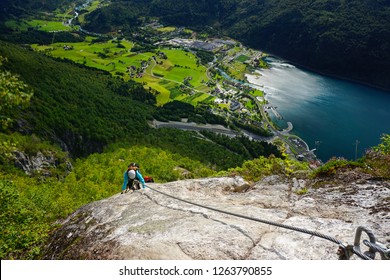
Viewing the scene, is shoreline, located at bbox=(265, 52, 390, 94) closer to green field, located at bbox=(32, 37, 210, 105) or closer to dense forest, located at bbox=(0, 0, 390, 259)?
dense forest, located at bbox=(0, 0, 390, 259)

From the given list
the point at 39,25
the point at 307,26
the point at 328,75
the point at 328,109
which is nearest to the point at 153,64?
the point at 328,109

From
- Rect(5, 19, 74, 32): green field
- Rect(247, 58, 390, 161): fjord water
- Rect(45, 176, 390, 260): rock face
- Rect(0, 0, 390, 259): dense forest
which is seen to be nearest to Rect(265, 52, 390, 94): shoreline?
Rect(0, 0, 390, 259): dense forest

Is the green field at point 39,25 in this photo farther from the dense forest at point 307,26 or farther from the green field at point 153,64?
the green field at point 153,64

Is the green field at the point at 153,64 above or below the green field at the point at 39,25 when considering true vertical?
below

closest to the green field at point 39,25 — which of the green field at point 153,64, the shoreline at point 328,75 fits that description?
the green field at point 153,64

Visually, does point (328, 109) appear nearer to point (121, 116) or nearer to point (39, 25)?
point (121, 116)

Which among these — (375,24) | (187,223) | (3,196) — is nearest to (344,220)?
(187,223)
